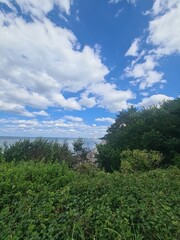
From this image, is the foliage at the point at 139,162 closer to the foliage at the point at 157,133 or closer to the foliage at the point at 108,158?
the foliage at the point at 157,133

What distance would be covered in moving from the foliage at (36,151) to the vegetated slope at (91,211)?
6.85 metres

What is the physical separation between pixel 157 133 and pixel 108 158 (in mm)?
2899

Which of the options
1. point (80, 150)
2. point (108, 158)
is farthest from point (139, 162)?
point (80, 150)

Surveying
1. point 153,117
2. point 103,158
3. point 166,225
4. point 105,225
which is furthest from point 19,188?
point 153,117

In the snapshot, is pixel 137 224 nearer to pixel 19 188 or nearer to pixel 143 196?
pixel 143 196

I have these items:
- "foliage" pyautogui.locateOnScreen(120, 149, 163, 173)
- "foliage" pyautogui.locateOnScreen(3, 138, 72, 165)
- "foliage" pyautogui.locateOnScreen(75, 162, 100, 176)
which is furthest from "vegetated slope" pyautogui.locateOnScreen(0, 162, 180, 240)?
"foliage" pyautogui.locateOnScreen(3, 138, 72, 165)

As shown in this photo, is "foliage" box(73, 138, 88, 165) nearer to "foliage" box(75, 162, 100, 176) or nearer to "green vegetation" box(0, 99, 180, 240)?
"foliage" box(75, 162, 100, 176)

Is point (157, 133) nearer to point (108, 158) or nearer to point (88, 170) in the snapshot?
point (108, 158)

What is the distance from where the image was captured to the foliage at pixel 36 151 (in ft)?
36.0

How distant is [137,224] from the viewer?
2.86m

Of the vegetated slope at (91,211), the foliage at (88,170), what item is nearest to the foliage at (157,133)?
the foliage at (88,170)

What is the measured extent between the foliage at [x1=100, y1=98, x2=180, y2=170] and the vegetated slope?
8466 millimetres

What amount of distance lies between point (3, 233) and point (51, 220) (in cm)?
53

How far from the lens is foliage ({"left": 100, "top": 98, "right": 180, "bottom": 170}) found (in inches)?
488
